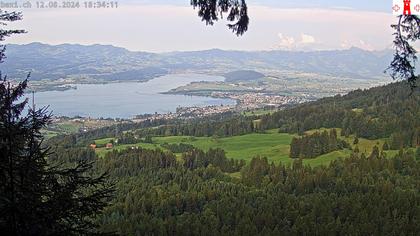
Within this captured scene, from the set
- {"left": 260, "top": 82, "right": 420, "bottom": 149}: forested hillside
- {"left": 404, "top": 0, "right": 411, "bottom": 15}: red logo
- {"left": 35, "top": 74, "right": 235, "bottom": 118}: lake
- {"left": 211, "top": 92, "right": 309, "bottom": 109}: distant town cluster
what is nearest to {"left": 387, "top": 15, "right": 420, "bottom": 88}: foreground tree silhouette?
{"left": 404, "top": 0, "right": 411, "bottom": 15}: red logo

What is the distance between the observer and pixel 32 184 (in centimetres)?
593

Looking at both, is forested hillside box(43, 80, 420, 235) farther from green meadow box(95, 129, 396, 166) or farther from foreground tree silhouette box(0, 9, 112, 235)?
foreground tree silhouette box(0, 9, 112, 235)

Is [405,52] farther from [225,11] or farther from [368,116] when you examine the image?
[368,116]

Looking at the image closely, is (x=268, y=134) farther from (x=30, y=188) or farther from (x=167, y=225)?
(x=30, y=188)

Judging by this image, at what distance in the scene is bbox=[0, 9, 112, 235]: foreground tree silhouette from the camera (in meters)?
5.52

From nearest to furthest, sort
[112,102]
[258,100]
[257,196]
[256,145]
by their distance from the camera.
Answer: [257,196]
[256,145]
[258,100]
[112,102]

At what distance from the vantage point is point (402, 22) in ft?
21.5

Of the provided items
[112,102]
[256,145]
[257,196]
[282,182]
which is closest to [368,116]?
[256,145]

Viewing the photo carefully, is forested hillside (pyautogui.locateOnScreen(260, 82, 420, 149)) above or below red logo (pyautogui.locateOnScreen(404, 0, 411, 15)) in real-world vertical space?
below

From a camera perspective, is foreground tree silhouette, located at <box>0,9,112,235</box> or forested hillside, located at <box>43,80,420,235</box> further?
forested hillside, located at <box>43,80,420,235</box>

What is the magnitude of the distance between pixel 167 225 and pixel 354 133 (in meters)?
48.6

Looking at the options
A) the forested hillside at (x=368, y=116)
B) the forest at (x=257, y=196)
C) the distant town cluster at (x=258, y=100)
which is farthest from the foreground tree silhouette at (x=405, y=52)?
the distant town cluster at (x=258, y=100)

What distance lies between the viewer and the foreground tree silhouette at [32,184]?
5.52 meters

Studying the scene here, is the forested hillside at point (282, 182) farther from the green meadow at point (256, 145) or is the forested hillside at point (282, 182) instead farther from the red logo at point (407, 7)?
the red logo at point (407, 7)
